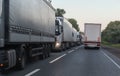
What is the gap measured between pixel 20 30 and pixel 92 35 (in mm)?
38439

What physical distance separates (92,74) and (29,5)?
19.3ft

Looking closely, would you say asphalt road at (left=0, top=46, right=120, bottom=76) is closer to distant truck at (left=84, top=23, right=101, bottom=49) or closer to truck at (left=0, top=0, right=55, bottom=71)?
truck at (left=0, top=0, right=55, bottom=71)

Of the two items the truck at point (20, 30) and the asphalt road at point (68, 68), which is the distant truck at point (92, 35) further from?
the asphalt road at point (68, 68)

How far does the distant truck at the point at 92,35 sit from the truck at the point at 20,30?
28.9m

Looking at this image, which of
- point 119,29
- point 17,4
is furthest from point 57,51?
point 119,29

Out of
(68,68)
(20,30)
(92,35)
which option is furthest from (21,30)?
(92,35)

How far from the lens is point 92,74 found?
17703 mm

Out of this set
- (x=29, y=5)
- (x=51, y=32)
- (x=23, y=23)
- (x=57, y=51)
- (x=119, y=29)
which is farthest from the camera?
(x=119, y=29)

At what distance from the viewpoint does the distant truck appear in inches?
2209

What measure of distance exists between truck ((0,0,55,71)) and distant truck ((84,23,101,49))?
28.9 m

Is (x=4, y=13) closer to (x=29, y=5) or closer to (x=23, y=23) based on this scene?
(x=23, y=23)

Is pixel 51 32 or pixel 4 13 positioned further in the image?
pixel 51 32

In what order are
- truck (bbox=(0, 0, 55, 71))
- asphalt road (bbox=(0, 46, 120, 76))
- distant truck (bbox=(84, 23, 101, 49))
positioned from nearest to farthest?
truck (bbox=(0, 0, 55, 71)), asphalt road (bbox=(0, 46, 120, 76)), distant truck (bbox=(84, 23, 101, 49))

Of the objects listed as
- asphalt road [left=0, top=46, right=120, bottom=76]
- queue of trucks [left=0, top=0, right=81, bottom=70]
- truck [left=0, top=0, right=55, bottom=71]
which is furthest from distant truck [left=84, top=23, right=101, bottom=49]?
asphalt road [left=0, top=46, right=120, bottom=76]
